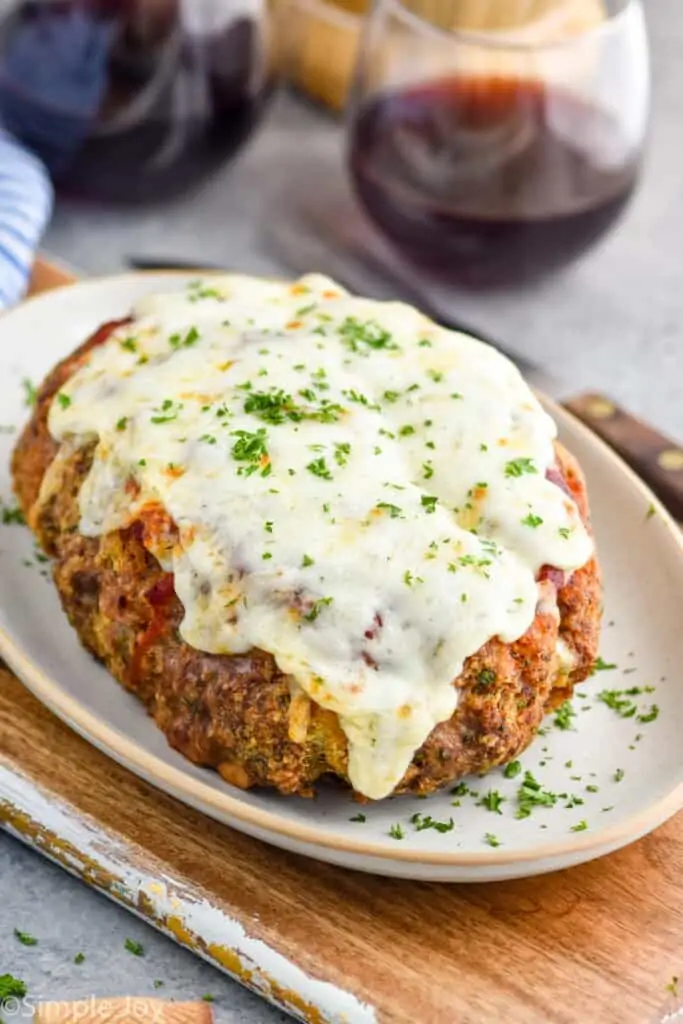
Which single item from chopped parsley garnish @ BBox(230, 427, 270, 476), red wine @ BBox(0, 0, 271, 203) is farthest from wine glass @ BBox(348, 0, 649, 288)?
chopped parsley garnish @ BBox(230, 427, 270, 476)

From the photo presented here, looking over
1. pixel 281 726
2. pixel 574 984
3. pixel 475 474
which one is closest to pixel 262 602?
pixel 281 726

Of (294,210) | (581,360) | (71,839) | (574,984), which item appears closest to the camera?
(574,984)

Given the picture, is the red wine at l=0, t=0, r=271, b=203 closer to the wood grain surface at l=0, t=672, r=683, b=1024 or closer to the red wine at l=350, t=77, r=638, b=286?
the red wine at l=350, t=77, r=638, b=286

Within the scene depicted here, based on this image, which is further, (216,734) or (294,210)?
(294,210)

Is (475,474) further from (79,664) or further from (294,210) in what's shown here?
(294,210)

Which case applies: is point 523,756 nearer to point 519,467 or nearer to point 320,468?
point 519,467

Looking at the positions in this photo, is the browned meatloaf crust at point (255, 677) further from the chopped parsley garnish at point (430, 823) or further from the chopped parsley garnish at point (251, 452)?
the chopped parsley garnish at point (251, 452)
